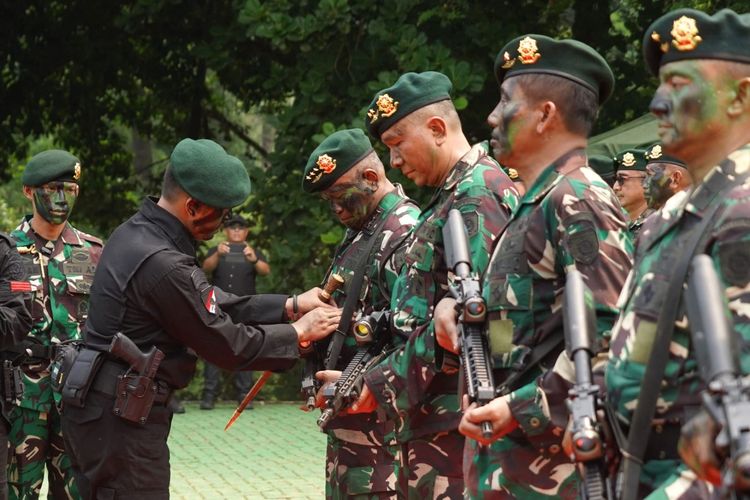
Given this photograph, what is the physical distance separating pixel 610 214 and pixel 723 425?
149 centimetres

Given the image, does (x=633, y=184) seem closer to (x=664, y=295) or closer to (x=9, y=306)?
(x=9, y=306)

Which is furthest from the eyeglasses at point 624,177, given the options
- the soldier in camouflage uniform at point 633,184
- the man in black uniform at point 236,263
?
the man in black uniform at point 236,263

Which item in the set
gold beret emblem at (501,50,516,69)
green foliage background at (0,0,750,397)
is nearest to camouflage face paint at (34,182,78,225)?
gold beret emblem at (501,50,516,69)

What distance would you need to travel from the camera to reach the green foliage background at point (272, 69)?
1334cm

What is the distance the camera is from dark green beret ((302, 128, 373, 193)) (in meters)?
6.62

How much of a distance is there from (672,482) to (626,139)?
9.10 m

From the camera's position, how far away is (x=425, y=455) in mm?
5445

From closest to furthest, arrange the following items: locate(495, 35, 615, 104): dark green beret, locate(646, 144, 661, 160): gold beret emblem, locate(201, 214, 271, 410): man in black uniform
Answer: locate(495, 35, 615, 104): dark green beret → locate(646, 144, 661, 160): gold beret emblem → locate(201, 214, 271, 410): man in black uniform

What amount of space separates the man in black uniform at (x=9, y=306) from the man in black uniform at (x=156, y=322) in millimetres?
1089

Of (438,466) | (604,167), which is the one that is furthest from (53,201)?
(604,167)

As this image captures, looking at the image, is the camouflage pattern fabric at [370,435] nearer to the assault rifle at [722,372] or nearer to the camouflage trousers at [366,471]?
the camouflage trousers at [366,471]

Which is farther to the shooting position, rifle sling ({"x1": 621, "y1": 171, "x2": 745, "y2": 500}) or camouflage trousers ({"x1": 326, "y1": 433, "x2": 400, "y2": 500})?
camouflage trousers ({"x1": 326, "y1": 433, "x2": 400, "y2": 500})

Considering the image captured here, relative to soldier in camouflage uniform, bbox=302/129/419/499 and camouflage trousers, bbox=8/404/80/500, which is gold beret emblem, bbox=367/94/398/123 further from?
camouflage trousers, bbox=8/404/80/500

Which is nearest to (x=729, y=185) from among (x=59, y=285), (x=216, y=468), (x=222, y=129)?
(x=59, y=285)
